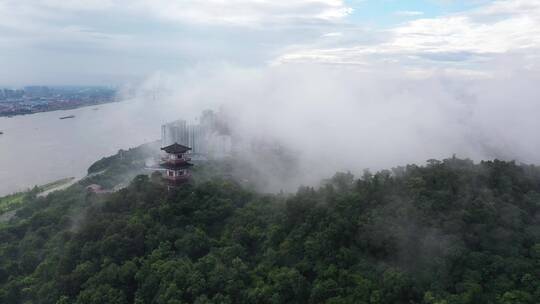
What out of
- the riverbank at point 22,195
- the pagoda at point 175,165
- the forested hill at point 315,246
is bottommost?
the riverbank at point 22,195

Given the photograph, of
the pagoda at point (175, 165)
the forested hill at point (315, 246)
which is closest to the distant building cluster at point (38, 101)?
the pagoda at point (175, 165)

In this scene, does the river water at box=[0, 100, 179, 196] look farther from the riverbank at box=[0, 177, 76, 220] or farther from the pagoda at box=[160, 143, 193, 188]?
the pagoda at box=[160, 143, 193, 188]

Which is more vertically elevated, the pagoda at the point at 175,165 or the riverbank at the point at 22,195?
the pagoda at the point at 175,165

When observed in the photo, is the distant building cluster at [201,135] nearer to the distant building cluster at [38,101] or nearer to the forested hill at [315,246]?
the forested hill at [315,246]

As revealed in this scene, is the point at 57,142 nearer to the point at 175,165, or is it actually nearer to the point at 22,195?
the point at 22,195

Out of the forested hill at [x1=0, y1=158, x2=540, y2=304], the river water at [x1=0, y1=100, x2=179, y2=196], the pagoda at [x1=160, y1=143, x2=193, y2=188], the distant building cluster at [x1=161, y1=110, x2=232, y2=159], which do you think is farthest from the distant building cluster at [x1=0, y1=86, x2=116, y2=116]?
the forested hill at [x1=0, y1=158, x2=540, y2=304]

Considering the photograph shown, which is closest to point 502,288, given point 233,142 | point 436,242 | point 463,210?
point 436,242
